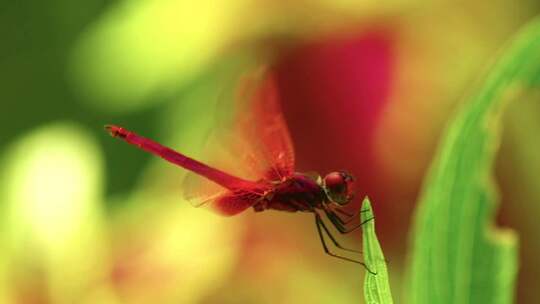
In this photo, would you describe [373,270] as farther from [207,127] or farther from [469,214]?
[207,127]

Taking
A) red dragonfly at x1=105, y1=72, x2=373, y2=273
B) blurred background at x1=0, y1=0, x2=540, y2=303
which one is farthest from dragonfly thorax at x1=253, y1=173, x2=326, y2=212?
blurred background at x1=0, y1=0, x2=540, y2=303

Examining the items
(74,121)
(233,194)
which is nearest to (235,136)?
(233,194)

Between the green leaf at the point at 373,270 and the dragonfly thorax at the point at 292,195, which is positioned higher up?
the dragonfly thorax at the point at 292,195

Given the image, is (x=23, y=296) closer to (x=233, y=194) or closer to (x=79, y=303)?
(x=79, y=303)

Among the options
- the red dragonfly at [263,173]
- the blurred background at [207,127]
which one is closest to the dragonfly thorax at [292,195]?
the red dragonfly at [263,173]

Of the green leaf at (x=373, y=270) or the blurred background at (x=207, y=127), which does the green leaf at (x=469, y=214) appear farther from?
the blurred background at (x=207, y=127)
